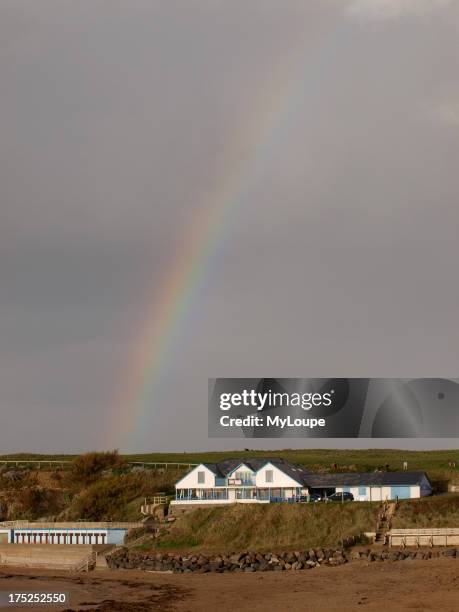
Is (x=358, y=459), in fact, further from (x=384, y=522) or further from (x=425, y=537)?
(x=425, y=537)

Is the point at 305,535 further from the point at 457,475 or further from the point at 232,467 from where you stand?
the point at 457,475

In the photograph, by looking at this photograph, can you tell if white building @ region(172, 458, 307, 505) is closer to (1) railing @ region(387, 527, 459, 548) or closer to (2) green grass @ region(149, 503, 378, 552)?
(2) green grass @ region(149, 503, 378, 552)

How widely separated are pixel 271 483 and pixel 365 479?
29.0ft

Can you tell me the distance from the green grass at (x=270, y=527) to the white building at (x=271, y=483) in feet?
33.0

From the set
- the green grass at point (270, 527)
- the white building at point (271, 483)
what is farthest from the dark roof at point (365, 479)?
the green grass at point (270, 527)

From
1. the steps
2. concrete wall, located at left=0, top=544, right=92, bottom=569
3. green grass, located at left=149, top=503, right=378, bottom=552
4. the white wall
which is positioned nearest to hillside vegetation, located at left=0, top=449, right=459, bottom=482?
the white wall

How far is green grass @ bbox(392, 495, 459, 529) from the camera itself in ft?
240

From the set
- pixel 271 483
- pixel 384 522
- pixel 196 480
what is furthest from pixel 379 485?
pixel 196 480

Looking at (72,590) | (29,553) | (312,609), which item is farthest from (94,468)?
(312,609)

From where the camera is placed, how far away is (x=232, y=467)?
95.2 meters

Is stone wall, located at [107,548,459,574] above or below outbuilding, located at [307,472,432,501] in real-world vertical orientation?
below

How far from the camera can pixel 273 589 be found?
5600 centimetres

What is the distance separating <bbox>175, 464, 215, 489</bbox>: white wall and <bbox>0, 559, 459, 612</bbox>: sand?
2646 centimetres

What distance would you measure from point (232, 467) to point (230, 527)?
55.4 ft
